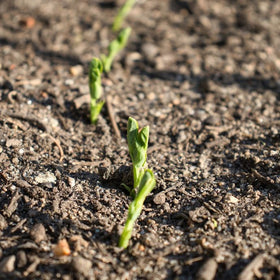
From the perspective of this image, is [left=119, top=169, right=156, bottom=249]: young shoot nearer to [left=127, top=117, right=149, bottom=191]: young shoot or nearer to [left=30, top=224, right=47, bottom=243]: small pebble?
[left=127, top=117, right=149, bottom=191]: young shoot

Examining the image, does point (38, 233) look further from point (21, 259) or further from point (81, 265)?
point (81, 265)

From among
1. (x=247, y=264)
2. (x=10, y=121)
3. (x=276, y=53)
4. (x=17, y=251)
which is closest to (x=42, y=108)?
(x=10, y=121)

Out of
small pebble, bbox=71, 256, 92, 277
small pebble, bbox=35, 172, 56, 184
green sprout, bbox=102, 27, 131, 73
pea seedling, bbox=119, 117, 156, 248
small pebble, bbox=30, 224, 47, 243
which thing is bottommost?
small pebble, bbox=71, 256, 92, 277

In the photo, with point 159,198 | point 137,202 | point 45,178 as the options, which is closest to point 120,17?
point 45,178

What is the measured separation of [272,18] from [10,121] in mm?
2816

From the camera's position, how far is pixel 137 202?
184 centimetres

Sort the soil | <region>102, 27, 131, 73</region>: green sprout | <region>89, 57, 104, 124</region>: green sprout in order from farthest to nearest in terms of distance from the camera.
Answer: <region>102, 27, 131, 73</region>: green sprout
<region>89, 57, 104, 124</region>: green sprout
the soil

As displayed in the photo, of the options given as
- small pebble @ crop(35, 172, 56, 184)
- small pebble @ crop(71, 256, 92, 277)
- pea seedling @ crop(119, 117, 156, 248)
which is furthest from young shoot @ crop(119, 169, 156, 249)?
small pebble @ crop(35, 172, 56, 184)

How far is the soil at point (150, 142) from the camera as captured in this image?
1.87 metres

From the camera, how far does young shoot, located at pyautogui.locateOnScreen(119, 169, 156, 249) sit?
1.81m

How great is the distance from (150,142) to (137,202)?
0.82 m

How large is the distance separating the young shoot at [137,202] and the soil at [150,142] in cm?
7

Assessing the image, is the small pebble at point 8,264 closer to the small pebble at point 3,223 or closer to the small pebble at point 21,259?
the small pebble at point 21,259

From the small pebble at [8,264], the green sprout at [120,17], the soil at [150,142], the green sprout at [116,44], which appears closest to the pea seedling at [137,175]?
the soil at [150,142]
